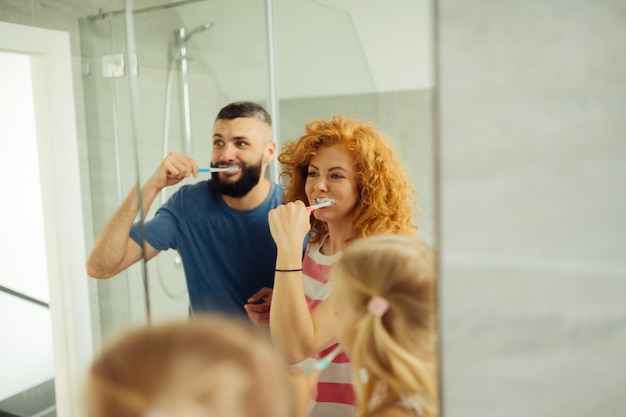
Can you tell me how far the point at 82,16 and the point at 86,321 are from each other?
58cm

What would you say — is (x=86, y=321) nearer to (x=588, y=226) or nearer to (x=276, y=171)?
(x=276, y=171)

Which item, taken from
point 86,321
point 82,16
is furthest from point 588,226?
point 82,16

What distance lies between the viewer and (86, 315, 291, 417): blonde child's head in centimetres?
43

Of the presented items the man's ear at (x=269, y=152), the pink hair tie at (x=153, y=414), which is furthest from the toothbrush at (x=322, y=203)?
the pink hair tie at (x=153, y=414)

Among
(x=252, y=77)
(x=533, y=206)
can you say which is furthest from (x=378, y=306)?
A: (x=252, y=77)

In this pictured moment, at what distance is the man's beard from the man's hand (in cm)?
15

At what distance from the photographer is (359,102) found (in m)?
0.68

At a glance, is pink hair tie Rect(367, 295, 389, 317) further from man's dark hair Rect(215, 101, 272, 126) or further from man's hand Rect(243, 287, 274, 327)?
man's dark hair Rect(215, 101, 272, 126)

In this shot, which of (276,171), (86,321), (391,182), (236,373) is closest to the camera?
(236,373)

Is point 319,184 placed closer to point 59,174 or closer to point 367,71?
point 367,71

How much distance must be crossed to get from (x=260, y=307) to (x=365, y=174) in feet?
0.76

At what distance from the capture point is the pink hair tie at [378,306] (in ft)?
1.82

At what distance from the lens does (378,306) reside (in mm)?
556

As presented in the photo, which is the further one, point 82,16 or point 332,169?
point 82,16
